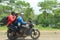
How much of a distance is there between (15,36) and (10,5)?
5.20m

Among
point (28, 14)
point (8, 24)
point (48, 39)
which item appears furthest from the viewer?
point (28, 14)

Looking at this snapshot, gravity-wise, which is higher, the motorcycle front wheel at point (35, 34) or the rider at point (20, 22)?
the rider at point (20, 22)

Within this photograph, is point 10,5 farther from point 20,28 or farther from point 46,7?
point 20,28

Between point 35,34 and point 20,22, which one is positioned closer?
point 20,22

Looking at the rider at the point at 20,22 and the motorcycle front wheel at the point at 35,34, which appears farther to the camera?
the motorcycle front wheel at the point at 35,34

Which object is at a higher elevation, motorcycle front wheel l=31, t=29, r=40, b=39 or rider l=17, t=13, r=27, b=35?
rider l=17, t=13, r=27, b=35

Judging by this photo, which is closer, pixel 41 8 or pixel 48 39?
pixel 48 39

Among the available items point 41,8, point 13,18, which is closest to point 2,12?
point 41,8

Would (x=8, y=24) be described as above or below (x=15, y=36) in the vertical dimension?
above

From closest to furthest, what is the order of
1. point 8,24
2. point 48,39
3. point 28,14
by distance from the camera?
1. point 8,24
2. point 48,39
3. point 28,14

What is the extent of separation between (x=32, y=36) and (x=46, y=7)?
4.40 metres

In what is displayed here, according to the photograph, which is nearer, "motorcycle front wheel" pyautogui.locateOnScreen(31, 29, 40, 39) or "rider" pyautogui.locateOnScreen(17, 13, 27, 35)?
"rider" pyautogui.locateOnScreen(17, 13, 27, 35)

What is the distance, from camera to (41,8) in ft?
50.2

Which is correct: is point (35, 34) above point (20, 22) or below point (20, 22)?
below
